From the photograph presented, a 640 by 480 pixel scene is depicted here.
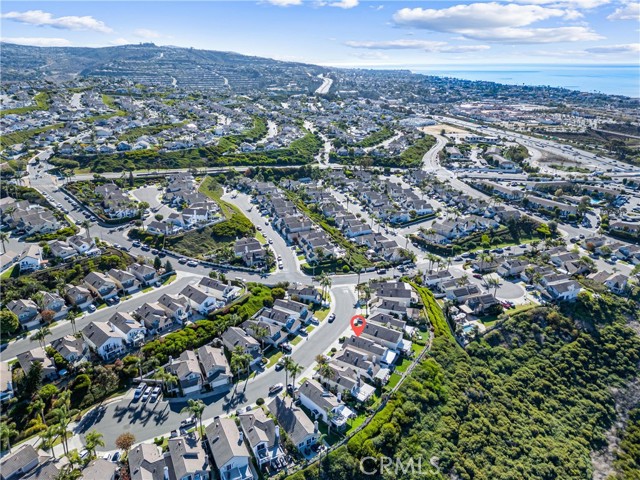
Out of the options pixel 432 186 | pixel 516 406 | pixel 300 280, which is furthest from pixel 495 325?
pixel 432 186

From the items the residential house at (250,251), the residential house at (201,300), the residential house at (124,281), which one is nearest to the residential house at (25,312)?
the residential house at (124,281)

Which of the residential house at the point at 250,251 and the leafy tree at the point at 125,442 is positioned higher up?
the leafy tree at the point at 125,442

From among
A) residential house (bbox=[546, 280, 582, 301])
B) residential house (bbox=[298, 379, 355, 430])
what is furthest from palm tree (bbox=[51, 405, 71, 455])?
residential house (bbox=[546, 280, 582, 301])

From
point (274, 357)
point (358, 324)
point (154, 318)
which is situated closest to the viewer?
point (274, 357)

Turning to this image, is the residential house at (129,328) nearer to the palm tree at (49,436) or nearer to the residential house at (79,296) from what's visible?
the residential house at (79,296)

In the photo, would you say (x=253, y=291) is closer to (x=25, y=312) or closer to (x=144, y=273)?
(x=144, y=273)

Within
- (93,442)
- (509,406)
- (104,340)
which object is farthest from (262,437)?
(509,406)

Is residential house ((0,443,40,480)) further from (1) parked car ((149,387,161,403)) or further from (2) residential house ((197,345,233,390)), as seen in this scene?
(2) residential house ((197,345,233,390))
